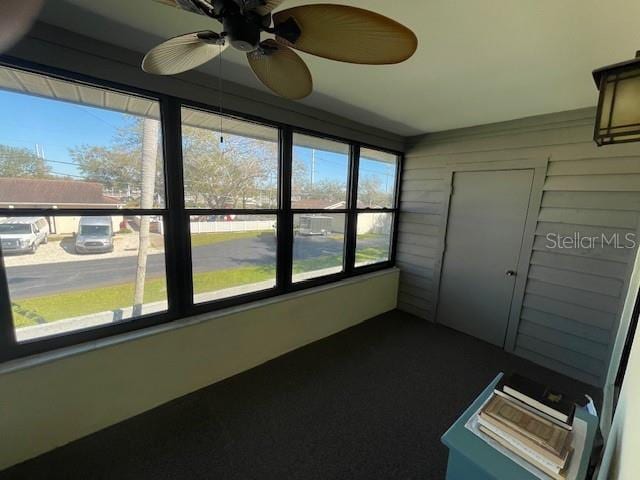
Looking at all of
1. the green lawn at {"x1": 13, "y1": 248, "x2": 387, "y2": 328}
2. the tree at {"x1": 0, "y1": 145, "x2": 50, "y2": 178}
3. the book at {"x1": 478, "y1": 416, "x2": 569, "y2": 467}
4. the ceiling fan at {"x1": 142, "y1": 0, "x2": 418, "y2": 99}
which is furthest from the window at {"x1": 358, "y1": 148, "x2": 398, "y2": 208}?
the tree at {"x1": 0, "y1": 145, "x2": 50, "y2": 178}

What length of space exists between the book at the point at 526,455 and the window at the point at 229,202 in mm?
1924

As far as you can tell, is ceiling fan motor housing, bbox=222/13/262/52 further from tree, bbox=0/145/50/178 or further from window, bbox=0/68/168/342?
tree, bbox=0/145/50/178

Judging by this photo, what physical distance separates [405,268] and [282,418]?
2.44 m

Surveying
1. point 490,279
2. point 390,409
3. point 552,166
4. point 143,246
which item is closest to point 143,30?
point 143,246

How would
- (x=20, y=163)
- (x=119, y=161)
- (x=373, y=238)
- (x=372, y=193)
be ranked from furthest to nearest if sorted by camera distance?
(x=373, y=238) < (x=372, y=193) < (x=119, y=161) < (x=20, y=163)

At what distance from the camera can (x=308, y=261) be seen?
2840 mm

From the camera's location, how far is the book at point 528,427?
972 mm

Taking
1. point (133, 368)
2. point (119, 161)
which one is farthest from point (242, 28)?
point (133, 368)

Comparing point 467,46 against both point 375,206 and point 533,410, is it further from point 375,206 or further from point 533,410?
point 375,206

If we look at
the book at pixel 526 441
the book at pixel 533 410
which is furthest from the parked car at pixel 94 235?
the book at pixel 533 410

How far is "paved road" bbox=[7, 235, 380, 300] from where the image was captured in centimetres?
152

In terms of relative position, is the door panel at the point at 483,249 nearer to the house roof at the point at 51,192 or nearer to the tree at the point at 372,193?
the tree at the point at 372,193

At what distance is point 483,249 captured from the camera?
2.88m

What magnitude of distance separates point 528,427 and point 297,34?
5.61ft
